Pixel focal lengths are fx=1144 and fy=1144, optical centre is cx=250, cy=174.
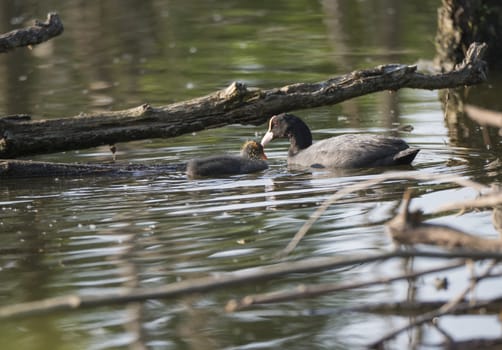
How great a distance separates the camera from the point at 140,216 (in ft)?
24.9

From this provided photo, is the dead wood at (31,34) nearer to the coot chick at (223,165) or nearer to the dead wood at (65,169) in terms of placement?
the dead wood at (65,169)

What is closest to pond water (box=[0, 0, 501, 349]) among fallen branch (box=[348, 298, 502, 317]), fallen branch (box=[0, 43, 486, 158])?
fallen branch (box=[348, 298, 502, 317])

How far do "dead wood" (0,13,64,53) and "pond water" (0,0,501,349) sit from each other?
43.8 inches

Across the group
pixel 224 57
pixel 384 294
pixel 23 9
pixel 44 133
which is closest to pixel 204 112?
pixel 44 133

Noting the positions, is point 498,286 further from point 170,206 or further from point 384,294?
point 170,206

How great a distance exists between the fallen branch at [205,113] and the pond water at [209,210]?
1.16 ft

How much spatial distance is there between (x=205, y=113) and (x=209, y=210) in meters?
1.64

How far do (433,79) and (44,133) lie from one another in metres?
3.21

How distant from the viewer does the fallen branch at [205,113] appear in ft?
29.9

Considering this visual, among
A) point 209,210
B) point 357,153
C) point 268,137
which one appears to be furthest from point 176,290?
point 268,137

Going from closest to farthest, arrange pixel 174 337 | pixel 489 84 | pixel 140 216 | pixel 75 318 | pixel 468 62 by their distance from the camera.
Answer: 1. pixel 174 337
2. pixel 75 318
3. pixel 140 216
4. pixel 468 62
5. pixel 489 84

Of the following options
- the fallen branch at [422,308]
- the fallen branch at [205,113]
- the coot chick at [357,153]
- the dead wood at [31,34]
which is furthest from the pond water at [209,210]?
the dead wood at [31,34]

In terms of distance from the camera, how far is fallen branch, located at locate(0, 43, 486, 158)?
29.9ft

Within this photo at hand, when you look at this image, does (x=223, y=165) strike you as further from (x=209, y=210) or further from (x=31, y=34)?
(x=31, y=34)
